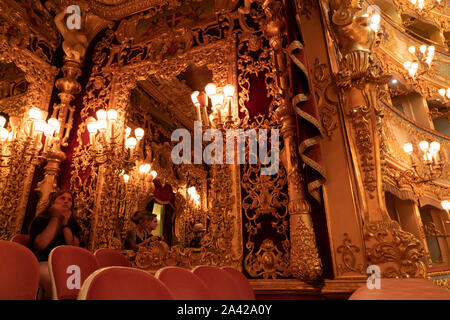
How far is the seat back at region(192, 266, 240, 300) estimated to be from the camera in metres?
1.36

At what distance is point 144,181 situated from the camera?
10.6ft

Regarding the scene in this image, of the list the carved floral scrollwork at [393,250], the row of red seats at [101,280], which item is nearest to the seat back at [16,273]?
the row of red seats at [101,280]

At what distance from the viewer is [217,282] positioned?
1.42 meters

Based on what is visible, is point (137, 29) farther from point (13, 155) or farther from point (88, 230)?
point (88, 230)

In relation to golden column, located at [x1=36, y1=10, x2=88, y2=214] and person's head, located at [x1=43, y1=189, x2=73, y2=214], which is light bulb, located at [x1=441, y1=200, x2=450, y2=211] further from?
golden column, located at [x1=36, y1=10, x2=88, y2=214]

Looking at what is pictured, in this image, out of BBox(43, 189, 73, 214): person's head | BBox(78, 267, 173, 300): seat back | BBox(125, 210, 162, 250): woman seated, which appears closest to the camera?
BBox(78, 267, 173, 300): seat back

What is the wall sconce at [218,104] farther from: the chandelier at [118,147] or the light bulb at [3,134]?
the light bulb at [3,134]

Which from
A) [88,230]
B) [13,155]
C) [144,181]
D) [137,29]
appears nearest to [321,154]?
[144,181]

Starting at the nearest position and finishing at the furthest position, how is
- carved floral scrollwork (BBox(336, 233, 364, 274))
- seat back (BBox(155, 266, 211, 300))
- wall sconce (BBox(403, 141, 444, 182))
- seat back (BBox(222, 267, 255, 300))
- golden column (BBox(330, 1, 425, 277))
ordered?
seat back (BBox(155, 266, 211, 300)) → seat back (BBox(222, 267, 255, 300)) → golden column (BBox(330, 1, 425, 277)) → carved floral scrollwork (BBox(336, 233, 364, 274)) → wall sconce (BBox(403, 141, 444, 182))

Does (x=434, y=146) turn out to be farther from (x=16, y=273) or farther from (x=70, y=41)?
(x=70, y=41)

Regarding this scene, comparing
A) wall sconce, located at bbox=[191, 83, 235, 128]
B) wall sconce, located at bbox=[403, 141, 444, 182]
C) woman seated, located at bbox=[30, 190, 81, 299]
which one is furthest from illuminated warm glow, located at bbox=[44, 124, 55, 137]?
wall sconce, located at bbox=[403, 141, 444, 182]

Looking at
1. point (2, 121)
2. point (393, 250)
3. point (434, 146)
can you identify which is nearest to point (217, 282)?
point (393, 250)

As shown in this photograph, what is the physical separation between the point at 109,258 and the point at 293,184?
6.11 feet

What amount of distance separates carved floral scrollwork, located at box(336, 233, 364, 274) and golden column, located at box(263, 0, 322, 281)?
20cm
